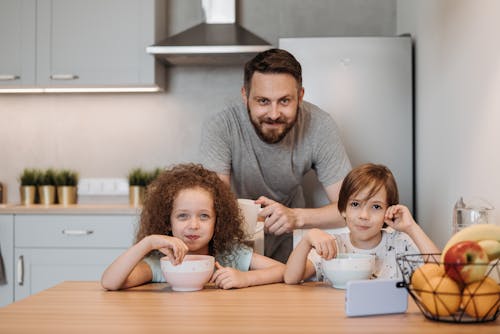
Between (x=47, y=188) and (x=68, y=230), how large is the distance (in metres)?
0.49

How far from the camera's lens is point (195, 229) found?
176 cm

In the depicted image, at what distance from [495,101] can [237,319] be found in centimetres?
116

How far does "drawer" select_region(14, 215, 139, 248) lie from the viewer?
343 cm

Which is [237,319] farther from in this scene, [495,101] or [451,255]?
[495,101]

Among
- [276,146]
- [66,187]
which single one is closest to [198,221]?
[276,146]

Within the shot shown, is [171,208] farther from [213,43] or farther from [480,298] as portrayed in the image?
[213,43]

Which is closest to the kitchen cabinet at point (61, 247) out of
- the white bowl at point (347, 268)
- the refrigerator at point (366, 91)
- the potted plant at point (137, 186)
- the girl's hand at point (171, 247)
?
the potted plant at point (137, 186)

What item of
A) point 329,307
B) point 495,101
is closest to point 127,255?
point 329,307

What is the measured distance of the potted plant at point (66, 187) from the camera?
3865 mm

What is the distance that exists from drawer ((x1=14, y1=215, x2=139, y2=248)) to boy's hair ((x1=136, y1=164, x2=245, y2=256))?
159 cm

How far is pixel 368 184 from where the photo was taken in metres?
1.85

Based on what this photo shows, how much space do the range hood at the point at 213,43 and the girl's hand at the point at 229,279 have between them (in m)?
2.01

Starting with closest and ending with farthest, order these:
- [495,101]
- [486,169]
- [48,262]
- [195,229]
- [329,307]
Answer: [329,307] < [195,229] < [495,101] < [486,169] < [48,262]

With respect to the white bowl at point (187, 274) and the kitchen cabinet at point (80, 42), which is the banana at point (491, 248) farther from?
the kitchen cabinet at point (80, 42)
